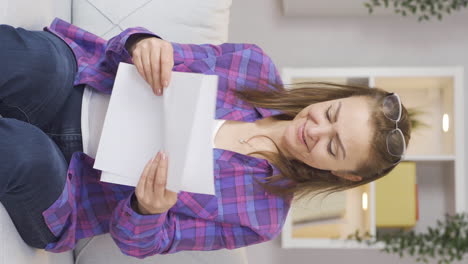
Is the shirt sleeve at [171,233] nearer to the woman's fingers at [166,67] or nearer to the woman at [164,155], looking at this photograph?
the woman at [164,155]

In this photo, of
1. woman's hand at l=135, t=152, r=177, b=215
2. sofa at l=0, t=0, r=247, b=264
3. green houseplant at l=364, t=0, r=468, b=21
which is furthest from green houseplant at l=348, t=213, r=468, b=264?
woman's hand at l=135, t=152, r=177, b=215

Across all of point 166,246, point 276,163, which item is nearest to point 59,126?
point 166,246

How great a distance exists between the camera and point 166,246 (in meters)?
1.40

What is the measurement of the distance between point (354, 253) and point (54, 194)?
1623 millimetres

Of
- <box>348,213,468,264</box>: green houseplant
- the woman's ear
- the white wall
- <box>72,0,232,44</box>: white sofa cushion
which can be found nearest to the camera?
the woman's ear

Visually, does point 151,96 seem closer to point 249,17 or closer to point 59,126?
point 59,126

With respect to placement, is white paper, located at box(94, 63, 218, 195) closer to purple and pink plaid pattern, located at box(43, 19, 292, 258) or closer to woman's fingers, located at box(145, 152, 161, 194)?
woman's fingers, located at box(145, 152, 161, 194)

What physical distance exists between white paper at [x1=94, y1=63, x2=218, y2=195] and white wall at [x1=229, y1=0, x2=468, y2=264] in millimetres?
1466

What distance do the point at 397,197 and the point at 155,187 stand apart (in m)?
1.41

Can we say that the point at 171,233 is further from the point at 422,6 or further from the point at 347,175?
the point at 422,6

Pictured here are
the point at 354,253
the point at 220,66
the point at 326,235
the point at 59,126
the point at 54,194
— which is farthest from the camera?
the point at 354,253

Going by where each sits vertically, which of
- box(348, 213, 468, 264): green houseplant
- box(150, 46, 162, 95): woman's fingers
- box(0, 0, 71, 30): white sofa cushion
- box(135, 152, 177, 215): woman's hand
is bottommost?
box(348, 213, 468, 264): green houseplant

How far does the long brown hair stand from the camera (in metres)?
1.42

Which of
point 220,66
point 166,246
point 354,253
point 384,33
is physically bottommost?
point 354,253
